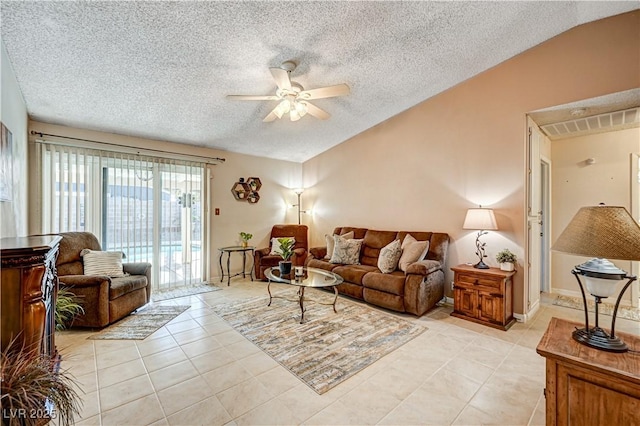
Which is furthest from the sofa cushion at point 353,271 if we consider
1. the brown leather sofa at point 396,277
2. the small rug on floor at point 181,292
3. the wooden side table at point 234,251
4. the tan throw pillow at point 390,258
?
the small rug on floor at point 181,292

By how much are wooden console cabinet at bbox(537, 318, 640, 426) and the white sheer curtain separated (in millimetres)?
4841

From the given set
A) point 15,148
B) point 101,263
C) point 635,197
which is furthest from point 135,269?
point 635,197

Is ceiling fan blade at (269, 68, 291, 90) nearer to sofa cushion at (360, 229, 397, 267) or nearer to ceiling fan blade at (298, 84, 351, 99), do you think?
ceiling fan blade at (298, 84, 351, 99)

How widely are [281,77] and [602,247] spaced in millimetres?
2493

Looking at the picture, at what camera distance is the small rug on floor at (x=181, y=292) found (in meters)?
4.13

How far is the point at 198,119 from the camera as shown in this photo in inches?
156

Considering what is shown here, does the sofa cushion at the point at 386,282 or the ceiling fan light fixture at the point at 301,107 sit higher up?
the ceiling fan light fixture at the point at 301,107

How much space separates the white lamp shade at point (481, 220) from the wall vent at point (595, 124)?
157 cm

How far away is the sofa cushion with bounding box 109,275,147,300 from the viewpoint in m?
3.08

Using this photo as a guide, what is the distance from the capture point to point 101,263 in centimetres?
341

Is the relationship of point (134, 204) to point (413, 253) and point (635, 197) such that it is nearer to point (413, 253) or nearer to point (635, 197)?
point (413, 253)

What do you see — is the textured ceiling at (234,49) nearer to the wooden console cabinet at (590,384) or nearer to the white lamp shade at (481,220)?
the white lamp shade at (481,220)

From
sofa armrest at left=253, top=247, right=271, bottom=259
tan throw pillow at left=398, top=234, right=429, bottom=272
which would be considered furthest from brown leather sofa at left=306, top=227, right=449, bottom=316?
sofa armrest at left=253, top=247, right=271, bottom=259

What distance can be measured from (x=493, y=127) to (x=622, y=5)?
1.40m
